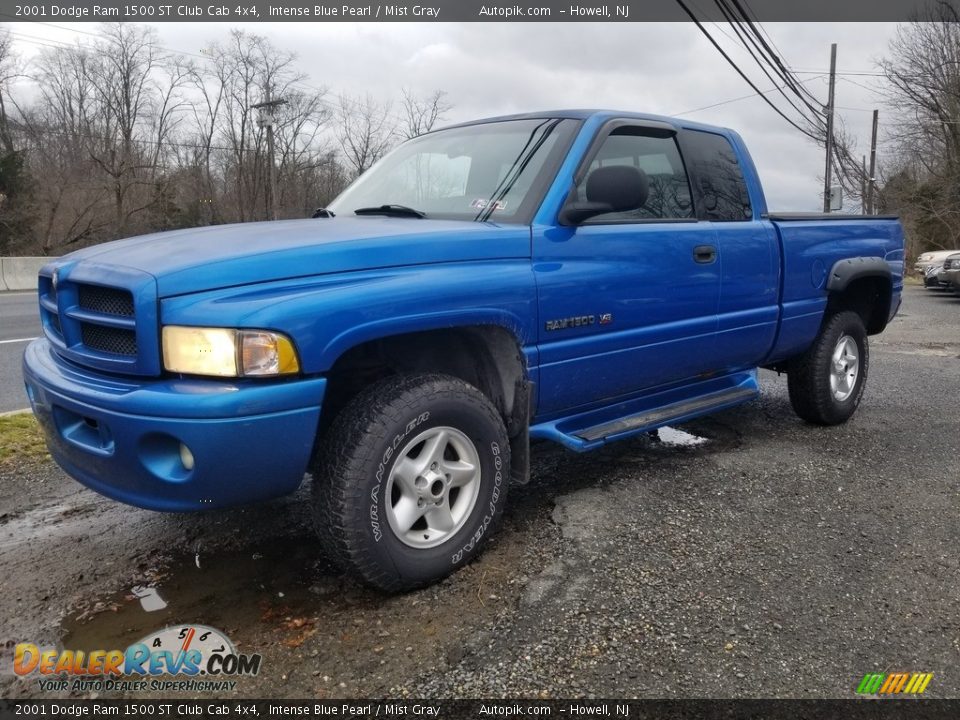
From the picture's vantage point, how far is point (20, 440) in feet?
14.4

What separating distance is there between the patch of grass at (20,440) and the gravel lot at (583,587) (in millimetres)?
135

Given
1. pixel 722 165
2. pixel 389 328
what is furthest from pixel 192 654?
pixel 722 165

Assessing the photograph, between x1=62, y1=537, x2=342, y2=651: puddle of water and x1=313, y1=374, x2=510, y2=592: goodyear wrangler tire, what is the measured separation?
28 cm

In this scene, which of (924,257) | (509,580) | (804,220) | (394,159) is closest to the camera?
(509,580)

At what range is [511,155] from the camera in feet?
11.3

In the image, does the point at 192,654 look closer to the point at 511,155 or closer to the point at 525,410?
the point at 525,410

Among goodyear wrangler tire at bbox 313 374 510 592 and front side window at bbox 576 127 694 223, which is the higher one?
front side window at bbox 576 127 694 223

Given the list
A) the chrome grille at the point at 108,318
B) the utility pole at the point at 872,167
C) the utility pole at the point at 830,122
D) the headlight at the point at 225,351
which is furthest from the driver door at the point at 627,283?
the utility pole at the point at 872,167

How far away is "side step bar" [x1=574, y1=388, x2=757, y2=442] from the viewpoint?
3.43 meters

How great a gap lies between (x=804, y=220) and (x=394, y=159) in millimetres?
2568

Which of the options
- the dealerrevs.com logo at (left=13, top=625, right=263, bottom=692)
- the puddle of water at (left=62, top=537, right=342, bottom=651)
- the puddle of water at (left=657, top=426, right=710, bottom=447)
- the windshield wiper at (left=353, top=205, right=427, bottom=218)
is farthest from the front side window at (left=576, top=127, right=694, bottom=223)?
the dealerrevs.com logo at (left=13, top=625, right=263, bottom=692)

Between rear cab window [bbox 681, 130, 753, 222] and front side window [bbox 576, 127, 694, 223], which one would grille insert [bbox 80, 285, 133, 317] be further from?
rear cab window [bbox 681, 130, 753, 222]

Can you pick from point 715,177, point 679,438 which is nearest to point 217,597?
point 679,438

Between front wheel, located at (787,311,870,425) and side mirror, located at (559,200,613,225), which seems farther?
front wheel, located at (787,311,870,425)
